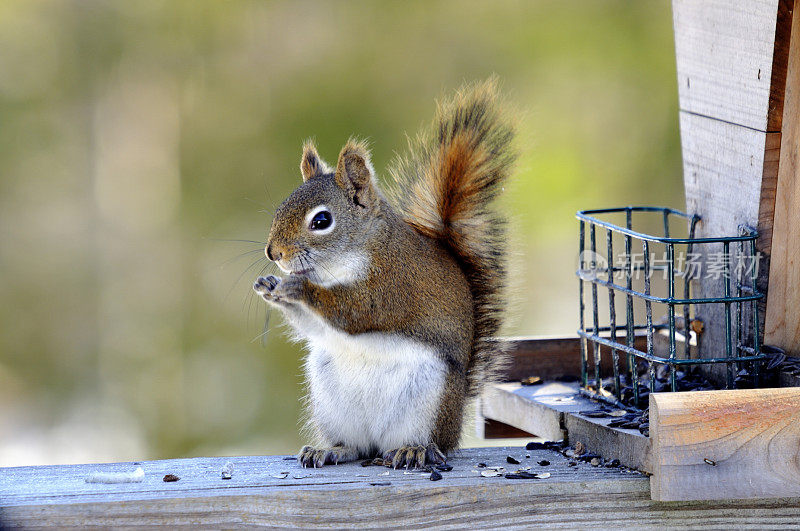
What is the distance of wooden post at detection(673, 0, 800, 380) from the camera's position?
1957mm

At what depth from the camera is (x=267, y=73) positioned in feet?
18.5

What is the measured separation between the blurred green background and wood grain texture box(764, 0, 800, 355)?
133 inches

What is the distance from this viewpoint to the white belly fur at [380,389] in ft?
6.24

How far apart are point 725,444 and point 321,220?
0.89 m

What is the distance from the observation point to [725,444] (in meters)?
1.52

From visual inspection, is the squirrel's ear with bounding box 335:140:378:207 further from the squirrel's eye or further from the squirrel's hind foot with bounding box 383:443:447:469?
the squirrel's hind foot with bounding box 383:443:447:469

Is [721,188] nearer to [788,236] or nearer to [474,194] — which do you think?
[788,236]

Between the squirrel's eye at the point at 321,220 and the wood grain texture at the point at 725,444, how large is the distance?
0.78 metres

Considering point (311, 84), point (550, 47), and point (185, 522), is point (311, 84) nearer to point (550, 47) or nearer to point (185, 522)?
point (550, 47)

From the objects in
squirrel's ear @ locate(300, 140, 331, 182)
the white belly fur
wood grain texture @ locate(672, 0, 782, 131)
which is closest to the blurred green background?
squirrel's ear @ locate(300, 140, 331, 182)

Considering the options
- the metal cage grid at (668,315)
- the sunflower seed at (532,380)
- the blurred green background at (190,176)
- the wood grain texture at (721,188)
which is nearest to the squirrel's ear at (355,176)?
the metal cage grid at (668,315)

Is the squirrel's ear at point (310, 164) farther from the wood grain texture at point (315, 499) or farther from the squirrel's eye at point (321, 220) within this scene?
the wood grain texture at point (315, 499)

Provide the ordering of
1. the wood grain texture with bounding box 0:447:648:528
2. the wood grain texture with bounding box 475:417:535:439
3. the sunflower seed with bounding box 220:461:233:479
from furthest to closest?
the wood grain texture with bounding box 475:417:535:439
the sunflower seed with bounding box 220:461:233:479
the wood grain texture with bounding box 0:447:648:528

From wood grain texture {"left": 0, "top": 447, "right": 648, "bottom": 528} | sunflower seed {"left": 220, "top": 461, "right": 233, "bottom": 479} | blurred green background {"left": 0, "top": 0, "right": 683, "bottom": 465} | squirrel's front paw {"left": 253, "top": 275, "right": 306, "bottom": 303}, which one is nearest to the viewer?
wood grain texture {"left": 0, "top": 447, "right": 648, "bottom": 528}
